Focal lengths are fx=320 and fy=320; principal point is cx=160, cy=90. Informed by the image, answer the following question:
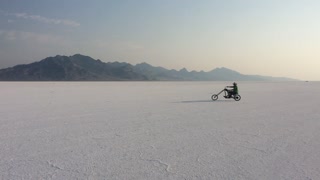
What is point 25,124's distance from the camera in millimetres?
9141

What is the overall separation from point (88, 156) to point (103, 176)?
113 cm

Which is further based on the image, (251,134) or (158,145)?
(251,134)

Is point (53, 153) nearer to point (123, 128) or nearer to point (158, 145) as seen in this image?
point (158, 145)

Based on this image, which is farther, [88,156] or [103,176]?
[88,156]

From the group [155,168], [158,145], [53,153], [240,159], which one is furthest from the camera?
[158,145]

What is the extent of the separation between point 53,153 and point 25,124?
3765mm

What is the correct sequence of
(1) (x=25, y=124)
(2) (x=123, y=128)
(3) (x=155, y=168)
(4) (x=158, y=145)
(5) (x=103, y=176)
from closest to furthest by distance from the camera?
1. (5) (x=103, y=176)
2. (3) (x=155, y=168)
3. (4) (x=158, y=145)
4. (2) (x=123, y=128)
5. (1) (x=25, y=124)

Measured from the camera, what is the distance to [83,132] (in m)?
7.90

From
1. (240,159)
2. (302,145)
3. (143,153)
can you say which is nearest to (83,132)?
(143,153)

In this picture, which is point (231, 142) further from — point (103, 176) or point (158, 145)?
point (103, 176)

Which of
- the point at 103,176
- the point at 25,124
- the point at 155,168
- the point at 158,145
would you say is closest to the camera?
the point at 103,176

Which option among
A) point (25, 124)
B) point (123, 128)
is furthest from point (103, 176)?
point (25, 124)

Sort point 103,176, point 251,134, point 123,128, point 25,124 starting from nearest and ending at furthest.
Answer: point 103,176 → point 251,134 → point 123,128 → point 25,124

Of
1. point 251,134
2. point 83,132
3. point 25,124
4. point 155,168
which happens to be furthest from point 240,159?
point 25,124
